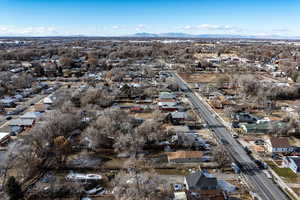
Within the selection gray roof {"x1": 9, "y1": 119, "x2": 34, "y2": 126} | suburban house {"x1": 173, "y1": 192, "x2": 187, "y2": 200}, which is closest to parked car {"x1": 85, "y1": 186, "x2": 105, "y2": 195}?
suburban house {"x1": 173, "y1": 192, "x2": 187, "y2": 200}

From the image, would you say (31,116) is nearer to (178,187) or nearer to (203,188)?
(178,187)

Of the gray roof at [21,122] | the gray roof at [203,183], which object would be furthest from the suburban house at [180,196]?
the gray roof at [21,122]

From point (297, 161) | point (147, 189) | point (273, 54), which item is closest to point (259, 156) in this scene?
point (297, 161)

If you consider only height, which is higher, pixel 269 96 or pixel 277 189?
pixel 269 96

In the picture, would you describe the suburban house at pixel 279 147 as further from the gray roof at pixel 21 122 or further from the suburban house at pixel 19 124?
the gray roof at pixel 21 122

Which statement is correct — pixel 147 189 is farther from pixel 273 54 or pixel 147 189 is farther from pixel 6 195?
pixel 273 54

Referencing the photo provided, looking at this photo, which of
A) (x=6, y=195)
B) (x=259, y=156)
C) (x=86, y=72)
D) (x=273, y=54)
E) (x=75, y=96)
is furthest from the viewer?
(x=273, y=54)
